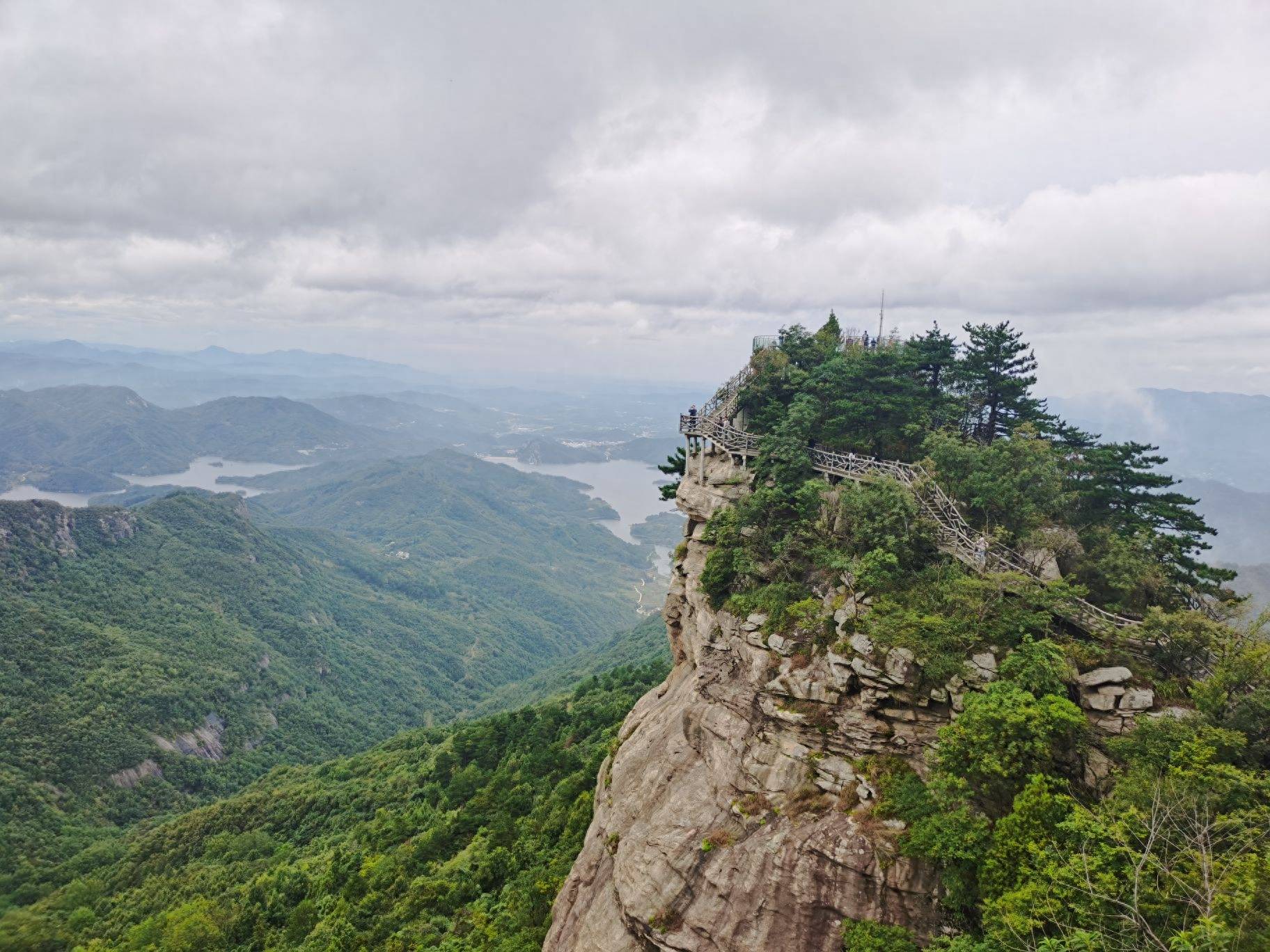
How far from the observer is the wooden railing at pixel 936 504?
1958 centimetres

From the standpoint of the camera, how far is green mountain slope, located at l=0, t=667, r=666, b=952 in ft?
108

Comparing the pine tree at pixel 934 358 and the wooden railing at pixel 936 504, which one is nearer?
the wooden railing at pixel 936 504

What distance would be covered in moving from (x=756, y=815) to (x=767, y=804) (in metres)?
0.48

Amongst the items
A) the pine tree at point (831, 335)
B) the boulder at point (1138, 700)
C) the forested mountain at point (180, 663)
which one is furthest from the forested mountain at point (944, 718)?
the forested mountain at point (180, 663)

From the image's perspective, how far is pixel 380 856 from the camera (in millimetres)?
41719

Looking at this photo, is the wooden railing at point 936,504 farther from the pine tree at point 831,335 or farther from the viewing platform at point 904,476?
the pine tree at point 831,335

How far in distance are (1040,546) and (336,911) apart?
4411 cm

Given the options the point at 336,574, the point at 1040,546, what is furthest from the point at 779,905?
the point at 336,574

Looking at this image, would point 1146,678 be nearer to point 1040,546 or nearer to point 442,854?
point 1040,546

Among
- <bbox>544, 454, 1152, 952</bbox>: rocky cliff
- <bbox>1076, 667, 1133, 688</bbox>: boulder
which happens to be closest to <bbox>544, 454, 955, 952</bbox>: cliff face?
<bbox>544, 454, 1152, 952</bbox>: rocky cliff

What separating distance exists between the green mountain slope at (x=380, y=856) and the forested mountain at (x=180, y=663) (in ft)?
45.1

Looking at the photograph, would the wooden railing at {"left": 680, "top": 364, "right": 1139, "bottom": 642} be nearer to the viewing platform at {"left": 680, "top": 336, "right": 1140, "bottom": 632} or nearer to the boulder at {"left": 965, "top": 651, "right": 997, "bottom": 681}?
the viewing platform at {"left": 680, "top": 336, "right": 1140, "bottom": 632}

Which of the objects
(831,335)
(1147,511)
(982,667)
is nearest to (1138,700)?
(982,667)

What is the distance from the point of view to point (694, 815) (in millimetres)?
21547
